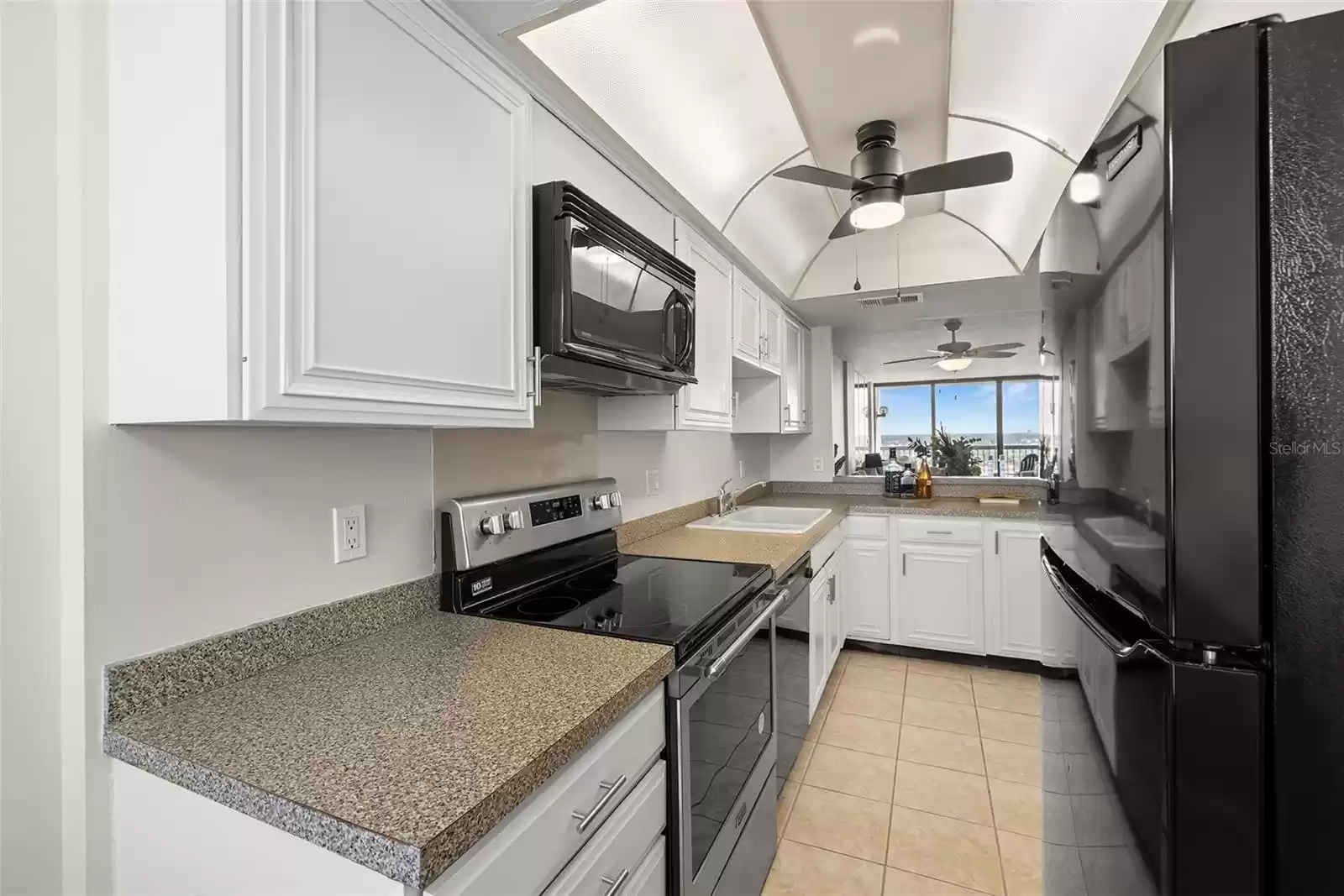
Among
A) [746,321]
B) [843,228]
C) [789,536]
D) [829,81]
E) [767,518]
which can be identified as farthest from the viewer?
[767,518]

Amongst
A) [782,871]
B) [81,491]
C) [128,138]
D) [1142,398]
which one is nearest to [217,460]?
[81,491]

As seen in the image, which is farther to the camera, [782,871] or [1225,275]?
[782,871]

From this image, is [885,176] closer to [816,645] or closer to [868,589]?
[816,645]

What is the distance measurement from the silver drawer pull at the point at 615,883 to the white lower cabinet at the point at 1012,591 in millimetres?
2954

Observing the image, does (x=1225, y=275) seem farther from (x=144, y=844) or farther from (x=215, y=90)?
(x=144, y=844)

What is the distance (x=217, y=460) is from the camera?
1.02 m

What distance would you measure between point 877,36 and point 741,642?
170 centimetres

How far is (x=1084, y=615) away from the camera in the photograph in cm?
110

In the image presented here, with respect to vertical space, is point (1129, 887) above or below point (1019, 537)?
below

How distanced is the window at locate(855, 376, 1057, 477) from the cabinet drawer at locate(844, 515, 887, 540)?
1.49 metres

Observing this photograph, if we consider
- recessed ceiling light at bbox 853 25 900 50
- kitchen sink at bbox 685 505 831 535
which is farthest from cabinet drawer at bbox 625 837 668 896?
recessed ceiling light at bbox 853 25 900 50

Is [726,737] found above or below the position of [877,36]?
below

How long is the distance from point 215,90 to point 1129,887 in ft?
5.87

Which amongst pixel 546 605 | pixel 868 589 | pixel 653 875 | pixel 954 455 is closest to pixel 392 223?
pixel 546 605
